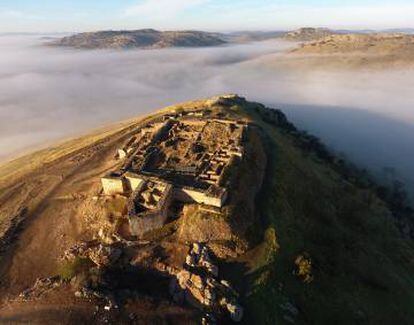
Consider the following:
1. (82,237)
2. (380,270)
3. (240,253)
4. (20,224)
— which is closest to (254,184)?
(240,253)

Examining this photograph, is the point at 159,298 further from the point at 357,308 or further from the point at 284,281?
the point at 357,308

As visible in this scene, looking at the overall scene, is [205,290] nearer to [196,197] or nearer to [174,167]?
[196,197]

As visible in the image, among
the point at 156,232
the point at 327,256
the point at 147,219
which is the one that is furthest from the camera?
the point at 327,256

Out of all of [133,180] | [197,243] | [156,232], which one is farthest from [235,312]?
[133,180]

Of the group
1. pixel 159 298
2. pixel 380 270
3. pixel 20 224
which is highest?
pixel 159 298

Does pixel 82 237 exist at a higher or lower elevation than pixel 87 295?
lower
